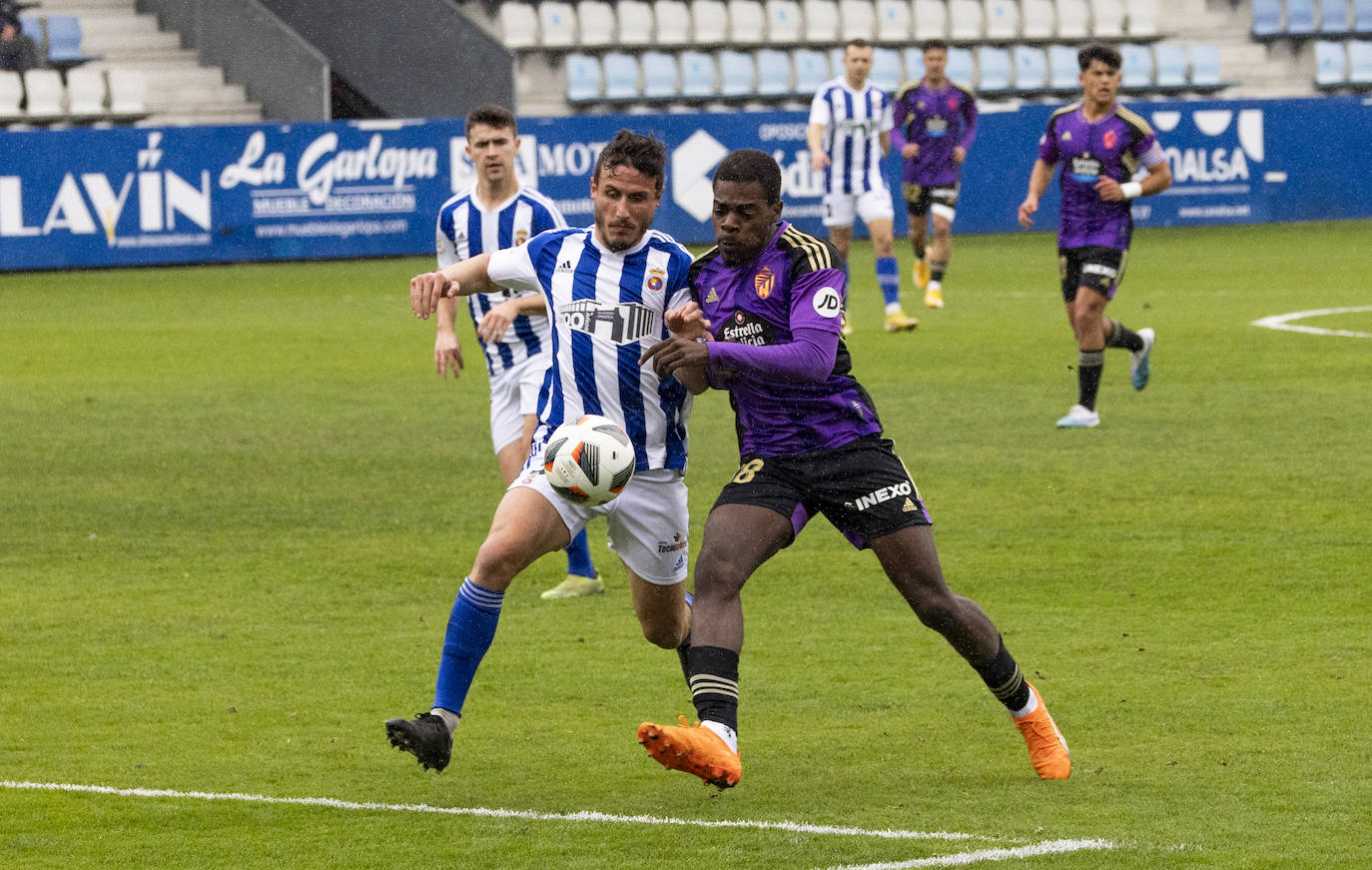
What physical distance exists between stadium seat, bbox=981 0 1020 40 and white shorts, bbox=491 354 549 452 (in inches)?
1154

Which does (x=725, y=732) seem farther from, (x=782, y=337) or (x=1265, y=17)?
(x=1265, y=17)

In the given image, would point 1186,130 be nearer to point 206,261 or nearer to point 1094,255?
point 206,261

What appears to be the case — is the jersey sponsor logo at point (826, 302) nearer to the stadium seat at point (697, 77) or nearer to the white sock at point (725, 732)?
the white sock at point (725, 732)

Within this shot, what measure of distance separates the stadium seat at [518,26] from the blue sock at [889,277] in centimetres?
1706

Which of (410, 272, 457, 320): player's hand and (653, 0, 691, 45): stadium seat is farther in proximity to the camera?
(653, 0, 691, 45): stadium seat

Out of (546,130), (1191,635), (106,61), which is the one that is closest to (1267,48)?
(546,130)

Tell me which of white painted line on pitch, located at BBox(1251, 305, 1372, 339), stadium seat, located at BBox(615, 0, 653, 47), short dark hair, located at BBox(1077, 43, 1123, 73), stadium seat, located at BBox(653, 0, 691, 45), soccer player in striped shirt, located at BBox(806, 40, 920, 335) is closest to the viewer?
short dark hair, located at BBox(1077, 43, 1123, 73)

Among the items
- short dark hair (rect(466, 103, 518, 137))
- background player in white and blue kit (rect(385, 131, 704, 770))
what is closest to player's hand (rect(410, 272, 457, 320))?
background player in white and blue kit (rect(385, 131, 704, 770))

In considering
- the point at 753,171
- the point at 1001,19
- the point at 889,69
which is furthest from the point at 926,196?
the point at 1001,19

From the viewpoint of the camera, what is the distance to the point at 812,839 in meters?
4.97

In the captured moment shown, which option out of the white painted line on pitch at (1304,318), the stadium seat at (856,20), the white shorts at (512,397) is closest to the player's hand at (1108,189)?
the white shorts at (512,397)

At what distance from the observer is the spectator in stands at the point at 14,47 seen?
29656 millimetres

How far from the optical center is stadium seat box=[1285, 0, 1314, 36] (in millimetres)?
37125

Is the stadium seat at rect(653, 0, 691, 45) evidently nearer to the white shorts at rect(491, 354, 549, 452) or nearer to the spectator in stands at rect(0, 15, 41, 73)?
the spectator in stands at rect(0, 15, 41, 73)
